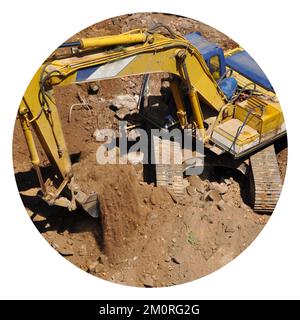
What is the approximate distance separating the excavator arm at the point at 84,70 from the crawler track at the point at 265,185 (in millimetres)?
2361

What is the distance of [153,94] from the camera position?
12.1 metres

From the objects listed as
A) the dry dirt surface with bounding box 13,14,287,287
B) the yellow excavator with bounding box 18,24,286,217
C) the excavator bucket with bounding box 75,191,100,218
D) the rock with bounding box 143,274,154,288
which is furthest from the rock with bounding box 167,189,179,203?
the rock with bounding box 143,274,154,288

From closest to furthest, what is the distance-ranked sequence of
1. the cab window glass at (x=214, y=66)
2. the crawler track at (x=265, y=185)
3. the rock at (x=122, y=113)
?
the crawler track at (x=265, y=185)
the cab window glass at (x=214, y=66)
the rock at (x=122, y=113)

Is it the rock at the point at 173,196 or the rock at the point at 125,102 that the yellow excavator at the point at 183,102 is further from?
the rock at the point at 125,102

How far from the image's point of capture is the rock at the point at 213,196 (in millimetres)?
10477

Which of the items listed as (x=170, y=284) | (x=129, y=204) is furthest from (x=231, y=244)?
(x=129, y=204)

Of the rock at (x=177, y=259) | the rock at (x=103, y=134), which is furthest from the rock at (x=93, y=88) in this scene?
the rock at (x=177, y=259)

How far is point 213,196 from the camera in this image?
10531mm

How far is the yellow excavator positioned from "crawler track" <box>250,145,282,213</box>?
20 millimetres

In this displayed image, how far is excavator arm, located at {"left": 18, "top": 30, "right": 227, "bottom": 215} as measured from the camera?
7.94 metres

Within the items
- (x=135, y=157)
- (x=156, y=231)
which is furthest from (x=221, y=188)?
(x=156, y=231)

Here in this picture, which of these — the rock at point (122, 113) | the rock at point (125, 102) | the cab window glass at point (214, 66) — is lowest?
the rock at point (122, 113)

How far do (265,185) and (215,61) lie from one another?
272cm

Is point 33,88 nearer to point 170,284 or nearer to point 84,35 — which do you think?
point 170,284
